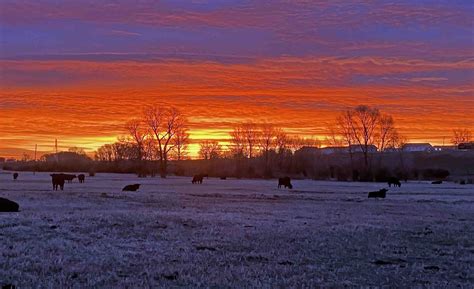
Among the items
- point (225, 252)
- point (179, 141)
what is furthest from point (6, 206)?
point (179, 141)

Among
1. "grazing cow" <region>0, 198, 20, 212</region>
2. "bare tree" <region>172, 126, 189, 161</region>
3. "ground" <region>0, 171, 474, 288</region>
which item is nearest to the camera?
"ground" <region>0, 171, 474, 288</region>

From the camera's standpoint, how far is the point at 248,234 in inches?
788

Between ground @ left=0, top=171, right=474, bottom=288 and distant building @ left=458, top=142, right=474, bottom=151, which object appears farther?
distant building @ left=458, top=142, right=474, bottom=151

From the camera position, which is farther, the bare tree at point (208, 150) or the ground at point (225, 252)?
the bare tree at point (208, 150)

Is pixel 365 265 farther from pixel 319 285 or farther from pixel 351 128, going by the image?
pixel 351 128

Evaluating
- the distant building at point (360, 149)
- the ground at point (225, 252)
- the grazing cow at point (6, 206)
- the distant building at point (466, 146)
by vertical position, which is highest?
the distant building at point (466, 146)

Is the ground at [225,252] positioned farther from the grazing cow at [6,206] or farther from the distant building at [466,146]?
the distant building at [466,146]

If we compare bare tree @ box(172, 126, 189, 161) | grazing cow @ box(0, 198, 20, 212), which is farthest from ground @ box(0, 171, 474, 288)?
bare tree @ box(172, 126, 189, 161)

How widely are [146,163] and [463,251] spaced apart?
115m

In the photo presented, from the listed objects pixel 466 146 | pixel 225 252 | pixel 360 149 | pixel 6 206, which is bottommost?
pixel 225 252

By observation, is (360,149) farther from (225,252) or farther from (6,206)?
(225,252)

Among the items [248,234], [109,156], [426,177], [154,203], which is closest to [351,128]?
[426,177]

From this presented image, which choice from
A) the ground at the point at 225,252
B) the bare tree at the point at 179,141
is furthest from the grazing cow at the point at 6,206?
the bare tree at the point at 179,141

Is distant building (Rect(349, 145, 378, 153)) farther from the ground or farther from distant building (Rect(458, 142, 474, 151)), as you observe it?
the ground
